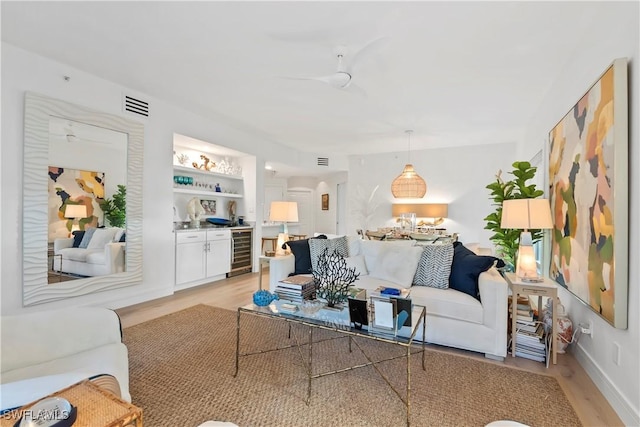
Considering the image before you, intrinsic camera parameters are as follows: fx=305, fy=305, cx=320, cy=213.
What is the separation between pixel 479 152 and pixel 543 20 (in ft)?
15.2

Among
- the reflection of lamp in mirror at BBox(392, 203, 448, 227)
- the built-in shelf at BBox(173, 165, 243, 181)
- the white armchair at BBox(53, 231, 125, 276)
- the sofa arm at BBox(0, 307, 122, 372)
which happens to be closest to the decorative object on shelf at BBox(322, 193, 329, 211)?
the reflection of lamp in mirror at BBox(392, 203, 448, 227)

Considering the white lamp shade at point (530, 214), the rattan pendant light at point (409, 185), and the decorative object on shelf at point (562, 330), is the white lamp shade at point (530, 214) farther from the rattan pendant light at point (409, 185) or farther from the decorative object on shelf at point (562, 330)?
the rattan pendant light at point (409, 185)

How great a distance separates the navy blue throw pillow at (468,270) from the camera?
2805 mm

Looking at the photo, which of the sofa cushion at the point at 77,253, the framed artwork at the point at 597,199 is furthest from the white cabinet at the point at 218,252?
the framed artwork at the point at 597,199

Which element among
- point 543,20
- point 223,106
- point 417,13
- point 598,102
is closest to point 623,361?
point 598,102

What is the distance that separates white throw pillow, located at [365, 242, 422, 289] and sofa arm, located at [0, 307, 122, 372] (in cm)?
242

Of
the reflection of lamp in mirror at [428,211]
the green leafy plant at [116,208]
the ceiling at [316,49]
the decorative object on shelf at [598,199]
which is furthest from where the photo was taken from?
the reflection of lamp in mirror at [428,211]

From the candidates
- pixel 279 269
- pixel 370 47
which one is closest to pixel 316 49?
pixel 370 47

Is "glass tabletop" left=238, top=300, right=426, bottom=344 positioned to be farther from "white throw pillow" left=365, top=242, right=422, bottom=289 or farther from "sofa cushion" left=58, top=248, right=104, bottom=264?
"sofa cushion" left=58, top=248, right=104, bottom=264

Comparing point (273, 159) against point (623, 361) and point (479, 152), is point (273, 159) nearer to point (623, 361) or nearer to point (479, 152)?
point (479, 152)

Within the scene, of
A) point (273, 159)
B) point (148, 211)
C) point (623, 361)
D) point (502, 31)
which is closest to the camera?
point (623, 361)

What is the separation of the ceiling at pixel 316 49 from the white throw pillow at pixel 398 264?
6.24 feet

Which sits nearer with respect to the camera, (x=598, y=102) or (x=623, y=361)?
(x=623, y=361)

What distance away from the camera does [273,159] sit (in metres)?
6.50
